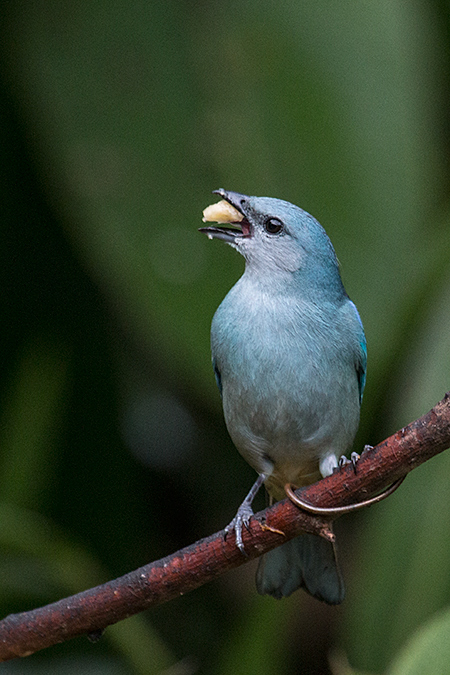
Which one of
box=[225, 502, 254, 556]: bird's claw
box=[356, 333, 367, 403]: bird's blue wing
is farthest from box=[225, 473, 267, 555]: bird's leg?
box=[356, 333, 367, 403]: bird's blue wing

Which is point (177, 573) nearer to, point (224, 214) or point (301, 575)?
point (301, 575)

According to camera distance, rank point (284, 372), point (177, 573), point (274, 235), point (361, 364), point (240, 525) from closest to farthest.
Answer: point (177, 573), point (240, 525), point (284, 372), point (274, 235), point (361, 364)

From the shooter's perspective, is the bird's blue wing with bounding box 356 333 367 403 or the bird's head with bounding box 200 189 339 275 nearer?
the bird's head with bounding box 200 189 339 275

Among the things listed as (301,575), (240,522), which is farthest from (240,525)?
(301,575)

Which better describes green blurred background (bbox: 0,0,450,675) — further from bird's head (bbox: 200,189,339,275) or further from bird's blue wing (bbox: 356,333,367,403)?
bird's head (bbox: 200,189,339,275)

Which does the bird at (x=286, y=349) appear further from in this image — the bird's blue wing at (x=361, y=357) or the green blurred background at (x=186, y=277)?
the green blurred background at (x=186, y=277)

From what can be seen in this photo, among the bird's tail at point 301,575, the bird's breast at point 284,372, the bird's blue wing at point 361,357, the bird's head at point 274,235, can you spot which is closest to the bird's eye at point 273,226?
the bird's head at point 274,235

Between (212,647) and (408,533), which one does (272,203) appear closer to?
(408,533)
